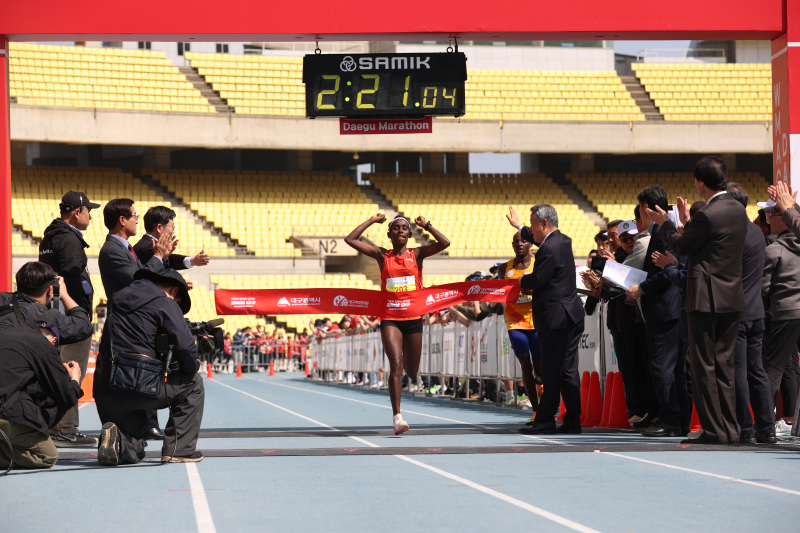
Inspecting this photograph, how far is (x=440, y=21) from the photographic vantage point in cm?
1028

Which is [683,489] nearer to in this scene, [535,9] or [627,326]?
[627,326]

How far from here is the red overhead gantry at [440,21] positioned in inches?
393

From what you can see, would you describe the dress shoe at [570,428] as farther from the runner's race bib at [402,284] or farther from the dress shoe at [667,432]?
the runner's race bib at [402,284]

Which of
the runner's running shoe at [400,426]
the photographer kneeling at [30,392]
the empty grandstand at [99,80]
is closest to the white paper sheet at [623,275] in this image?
the runner's running shoe at [400,426]

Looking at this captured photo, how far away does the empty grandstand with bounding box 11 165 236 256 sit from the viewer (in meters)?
35.9

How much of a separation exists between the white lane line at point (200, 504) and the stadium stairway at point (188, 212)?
31.9 metres

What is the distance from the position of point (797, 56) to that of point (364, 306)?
201 inches

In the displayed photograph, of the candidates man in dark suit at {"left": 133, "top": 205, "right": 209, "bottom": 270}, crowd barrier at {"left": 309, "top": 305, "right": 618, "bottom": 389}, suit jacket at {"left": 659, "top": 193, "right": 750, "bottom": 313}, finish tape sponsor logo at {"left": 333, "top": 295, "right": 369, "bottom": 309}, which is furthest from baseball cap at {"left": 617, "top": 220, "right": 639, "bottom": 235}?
man in dark suit at {"left": 133, "top": 205, "right": 209, "bottom": 270}

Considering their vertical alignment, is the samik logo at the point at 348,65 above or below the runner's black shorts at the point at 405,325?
above

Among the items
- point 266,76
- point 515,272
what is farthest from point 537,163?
point 515,272

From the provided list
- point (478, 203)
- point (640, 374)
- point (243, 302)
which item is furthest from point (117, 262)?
point (478, 203)

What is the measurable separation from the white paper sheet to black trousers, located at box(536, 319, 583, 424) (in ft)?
2.48

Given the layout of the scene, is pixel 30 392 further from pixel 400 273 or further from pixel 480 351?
pixel 480 351

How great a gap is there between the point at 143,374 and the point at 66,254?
2.20 m
